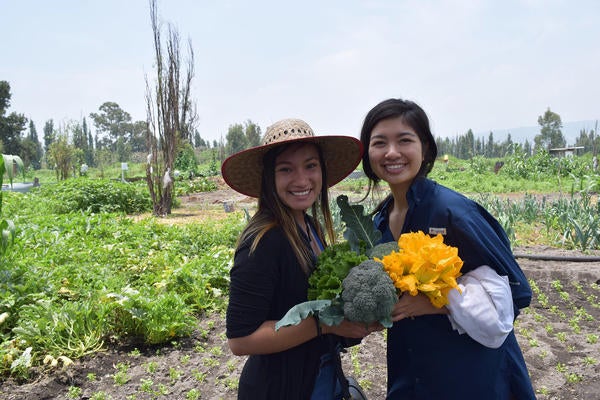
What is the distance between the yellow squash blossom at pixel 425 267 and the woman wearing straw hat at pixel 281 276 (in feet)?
0.62

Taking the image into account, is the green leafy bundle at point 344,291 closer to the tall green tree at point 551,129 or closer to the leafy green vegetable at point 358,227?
the leafy green vegetable at point 358,227

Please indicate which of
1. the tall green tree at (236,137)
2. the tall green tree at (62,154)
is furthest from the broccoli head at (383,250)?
the tall green tree at (236,137)

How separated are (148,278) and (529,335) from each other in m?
3.73

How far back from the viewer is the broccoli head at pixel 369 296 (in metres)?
1.17

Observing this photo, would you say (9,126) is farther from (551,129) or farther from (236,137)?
(551,129)

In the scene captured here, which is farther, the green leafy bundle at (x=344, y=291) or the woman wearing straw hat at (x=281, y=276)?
the woman wearing straw hat at (x=281, y=276)

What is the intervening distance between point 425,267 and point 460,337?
354 millimetres

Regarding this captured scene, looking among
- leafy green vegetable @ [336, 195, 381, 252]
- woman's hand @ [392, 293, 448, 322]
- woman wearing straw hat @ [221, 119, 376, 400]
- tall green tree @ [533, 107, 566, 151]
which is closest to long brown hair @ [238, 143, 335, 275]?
woman wearing straw hat @ [221, 119, 376, 400]

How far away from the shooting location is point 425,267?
126 centimetres

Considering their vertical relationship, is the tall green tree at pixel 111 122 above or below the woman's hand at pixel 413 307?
above

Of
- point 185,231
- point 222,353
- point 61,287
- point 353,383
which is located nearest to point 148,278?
point 61,287

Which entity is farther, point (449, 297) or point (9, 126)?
point (9, 126)

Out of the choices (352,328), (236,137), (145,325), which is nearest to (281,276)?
(352,328)

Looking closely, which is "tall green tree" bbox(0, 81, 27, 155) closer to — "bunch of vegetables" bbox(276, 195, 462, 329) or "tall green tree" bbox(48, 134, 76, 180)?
"tall green tree" bbox(48, 134, 76, 180)
